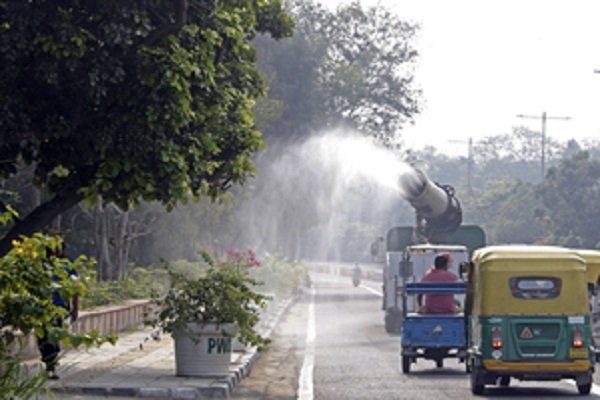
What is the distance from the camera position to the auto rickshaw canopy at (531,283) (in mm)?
20500

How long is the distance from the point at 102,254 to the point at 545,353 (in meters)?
21.1

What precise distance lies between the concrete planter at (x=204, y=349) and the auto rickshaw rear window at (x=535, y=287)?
384 centimetres

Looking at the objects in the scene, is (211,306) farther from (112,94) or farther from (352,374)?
(352,374)

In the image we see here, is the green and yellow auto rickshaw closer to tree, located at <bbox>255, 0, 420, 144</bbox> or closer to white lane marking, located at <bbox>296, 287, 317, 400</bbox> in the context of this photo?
white lane marking, located at <bbox>296, 287, 317, 400</bbox>

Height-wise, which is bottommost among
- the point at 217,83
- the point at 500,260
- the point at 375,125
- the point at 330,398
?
the point at 330,398

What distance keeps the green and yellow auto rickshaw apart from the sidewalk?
351 centimetres

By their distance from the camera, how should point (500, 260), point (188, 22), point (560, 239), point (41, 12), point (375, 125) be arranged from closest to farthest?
point (41, 12), point (188, 22), point (500, 260), point (375, 125), point (560, 239)

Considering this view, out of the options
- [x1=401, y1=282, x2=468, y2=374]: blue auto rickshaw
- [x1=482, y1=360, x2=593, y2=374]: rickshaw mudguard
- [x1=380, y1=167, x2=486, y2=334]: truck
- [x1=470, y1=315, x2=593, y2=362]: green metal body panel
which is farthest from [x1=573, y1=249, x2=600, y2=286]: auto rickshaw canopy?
[x1=482, y1=360, x2=593, y2=374]: rickshaw mudguard

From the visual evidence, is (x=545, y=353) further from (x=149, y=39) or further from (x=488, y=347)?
(x=149, y=39)

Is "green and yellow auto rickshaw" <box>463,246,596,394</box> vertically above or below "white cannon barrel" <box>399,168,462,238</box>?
below

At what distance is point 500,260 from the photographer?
21.0m

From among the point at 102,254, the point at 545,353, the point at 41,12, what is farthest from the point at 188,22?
the point at 102,254

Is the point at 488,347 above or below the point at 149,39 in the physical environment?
below

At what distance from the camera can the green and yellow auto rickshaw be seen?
20.0 m
